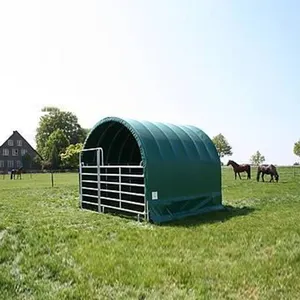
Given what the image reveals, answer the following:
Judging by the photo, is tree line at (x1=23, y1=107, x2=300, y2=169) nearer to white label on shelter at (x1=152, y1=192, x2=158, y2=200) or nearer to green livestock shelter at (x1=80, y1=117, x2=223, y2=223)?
green livestock shelter at (x1=80, y1=117, x2=223, y2=223)

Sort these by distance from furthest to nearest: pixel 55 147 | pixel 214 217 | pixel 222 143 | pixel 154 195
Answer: pixel 222 143, pixel 55 147, pixel 214 217, pixel 154 195

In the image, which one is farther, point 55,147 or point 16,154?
point 16,154

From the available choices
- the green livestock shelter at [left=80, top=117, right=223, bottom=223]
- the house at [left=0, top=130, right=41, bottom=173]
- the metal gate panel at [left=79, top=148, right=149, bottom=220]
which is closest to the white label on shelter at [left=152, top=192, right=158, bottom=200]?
the green livestock shelter at [left=80, top=117, right=223, bottom=223]

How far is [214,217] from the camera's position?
32.6ft

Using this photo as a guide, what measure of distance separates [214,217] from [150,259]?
463 cm

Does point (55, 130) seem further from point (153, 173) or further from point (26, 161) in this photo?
point (153, 173)

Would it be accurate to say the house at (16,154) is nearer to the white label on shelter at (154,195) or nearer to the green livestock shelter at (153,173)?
the green livestock shelter at (153,173)

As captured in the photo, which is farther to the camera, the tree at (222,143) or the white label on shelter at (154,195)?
the tree at (222,143)

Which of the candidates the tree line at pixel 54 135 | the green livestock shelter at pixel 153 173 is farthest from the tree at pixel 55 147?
the green livestock shelter at pixel 153 173

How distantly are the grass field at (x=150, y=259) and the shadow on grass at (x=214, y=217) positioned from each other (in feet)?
0.16

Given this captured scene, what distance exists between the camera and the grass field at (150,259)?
442 cm

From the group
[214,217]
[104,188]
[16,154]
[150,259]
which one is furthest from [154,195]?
[16,154]

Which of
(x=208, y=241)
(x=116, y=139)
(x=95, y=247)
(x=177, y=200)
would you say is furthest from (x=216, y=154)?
(x=95, y=247)

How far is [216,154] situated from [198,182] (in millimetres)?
1606
